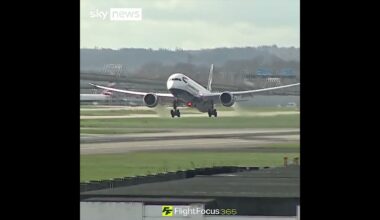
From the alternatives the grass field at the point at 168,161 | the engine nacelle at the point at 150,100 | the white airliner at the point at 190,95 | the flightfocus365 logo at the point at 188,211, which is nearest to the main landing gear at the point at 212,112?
the white airliner at the point at 190,95

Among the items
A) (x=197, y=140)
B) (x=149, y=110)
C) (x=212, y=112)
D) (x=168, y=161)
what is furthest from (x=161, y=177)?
(x=212, y=112)

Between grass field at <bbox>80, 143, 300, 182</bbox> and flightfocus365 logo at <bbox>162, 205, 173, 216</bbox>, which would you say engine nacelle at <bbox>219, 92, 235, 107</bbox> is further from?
flightfocus365 logo at <bbox>162, 205, 173, 216</bbox>

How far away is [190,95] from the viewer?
4133 millimetres

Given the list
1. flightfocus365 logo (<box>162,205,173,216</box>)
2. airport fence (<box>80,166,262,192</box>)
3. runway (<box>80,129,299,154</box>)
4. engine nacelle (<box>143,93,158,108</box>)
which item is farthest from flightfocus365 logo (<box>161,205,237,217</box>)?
engine nacelle (<box>143,93,158,108</box>)

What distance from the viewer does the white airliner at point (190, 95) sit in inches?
158

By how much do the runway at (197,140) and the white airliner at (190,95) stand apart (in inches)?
5.6

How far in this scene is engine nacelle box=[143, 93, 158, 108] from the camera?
407 cm

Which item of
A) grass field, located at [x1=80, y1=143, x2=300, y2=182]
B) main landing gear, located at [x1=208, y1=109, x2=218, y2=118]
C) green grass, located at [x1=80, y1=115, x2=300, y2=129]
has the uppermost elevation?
main landing gear, located at [x1=208, y1=109, x2=218, y2=118]

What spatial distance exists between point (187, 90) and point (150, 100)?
0.24 m

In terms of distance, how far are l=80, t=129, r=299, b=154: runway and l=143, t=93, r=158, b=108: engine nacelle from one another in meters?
0.18

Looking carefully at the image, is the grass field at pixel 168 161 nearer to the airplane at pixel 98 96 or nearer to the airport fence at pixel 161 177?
the airport fence at pixel 161 177

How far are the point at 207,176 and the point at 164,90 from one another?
562 millimetres

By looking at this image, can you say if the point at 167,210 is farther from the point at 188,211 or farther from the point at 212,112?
the point at 212,112

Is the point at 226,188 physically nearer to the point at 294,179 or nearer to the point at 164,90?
the point at 294,179
